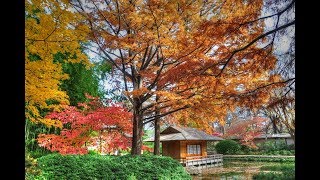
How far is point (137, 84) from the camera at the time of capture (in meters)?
8.12

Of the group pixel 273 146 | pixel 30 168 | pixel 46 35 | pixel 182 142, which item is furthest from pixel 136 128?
pixel 273 146

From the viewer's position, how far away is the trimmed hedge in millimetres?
5543

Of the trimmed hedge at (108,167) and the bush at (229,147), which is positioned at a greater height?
the trimmed hedge at (108,167)

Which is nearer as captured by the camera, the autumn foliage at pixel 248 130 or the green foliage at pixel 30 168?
the green foliage at pixel 30 168

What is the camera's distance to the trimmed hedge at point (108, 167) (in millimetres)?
5543

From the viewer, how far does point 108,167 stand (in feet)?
20.3

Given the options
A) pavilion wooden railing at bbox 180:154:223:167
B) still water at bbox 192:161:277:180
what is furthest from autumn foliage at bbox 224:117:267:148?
still water at bbox 192:161:277:180

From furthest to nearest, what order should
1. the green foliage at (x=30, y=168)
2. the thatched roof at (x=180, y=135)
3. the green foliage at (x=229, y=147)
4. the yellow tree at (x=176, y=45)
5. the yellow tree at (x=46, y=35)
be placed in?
1. the green foliage at (x=229, y=147)
2. the thatched roof at (x=180, y=135)
3. the yellow tree at (x=176, y=45)
4. the yellow tree at (x=46, y=35)
5. the green foliage at (x=30, y=168)

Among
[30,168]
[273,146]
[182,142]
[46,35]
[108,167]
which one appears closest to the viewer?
[30,168]

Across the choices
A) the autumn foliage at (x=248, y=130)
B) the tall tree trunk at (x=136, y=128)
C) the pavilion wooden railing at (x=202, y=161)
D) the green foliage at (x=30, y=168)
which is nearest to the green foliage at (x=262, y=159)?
the autumn foliage at (x=248, y=130)

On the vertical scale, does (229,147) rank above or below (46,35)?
below

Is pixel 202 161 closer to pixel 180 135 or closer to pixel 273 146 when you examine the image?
pixel 180 135

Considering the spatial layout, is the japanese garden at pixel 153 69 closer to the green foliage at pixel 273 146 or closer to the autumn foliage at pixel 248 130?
the autumn foliage at pixel 248 130

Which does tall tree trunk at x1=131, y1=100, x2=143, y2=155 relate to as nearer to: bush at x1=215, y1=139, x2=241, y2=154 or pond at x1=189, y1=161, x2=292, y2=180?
pond at x1=189, y1=161, x2=292, y2=180
